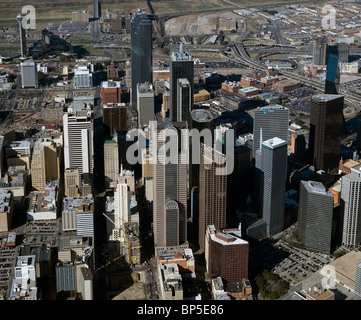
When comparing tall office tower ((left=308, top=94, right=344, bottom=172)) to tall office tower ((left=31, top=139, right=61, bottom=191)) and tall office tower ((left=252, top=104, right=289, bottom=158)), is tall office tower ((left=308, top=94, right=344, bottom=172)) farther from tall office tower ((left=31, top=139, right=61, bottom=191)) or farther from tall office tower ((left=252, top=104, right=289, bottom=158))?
tall office tower ((left=31, top=139, right=61, bottom=191))

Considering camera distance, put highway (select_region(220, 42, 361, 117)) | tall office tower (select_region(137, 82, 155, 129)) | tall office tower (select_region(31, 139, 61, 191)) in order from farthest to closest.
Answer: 1. highway (select_region(220, 42, 361, 117))
2. tall office tower (select_region(137, 82, 155, 129))
3. tall office tower (select_region(31, 139, 61, 191))

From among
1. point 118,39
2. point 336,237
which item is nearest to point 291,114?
point 336,237

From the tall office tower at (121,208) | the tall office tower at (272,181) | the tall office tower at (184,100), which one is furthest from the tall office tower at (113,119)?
the tall office tower at (272,181)

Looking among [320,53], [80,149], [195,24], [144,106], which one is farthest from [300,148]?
[195,24]

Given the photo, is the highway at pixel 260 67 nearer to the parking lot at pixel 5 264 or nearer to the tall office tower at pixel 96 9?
the tall office tower at pixel 96 9

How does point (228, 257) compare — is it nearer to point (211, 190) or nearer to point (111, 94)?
point (211, 190)

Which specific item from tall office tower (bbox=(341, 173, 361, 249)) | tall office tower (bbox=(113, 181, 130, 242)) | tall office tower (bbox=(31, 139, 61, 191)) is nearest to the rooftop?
tall office tower (bbox=(341, 173, 361, 249))

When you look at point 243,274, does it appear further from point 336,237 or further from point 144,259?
point 336,237

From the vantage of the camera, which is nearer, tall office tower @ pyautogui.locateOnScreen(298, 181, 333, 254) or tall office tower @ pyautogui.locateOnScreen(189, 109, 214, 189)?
tall office tower @ pyautogui.locateOnScreen(298, 181, 333, 254)

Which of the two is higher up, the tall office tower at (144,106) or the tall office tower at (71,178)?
the tall office tower at (144,106)
